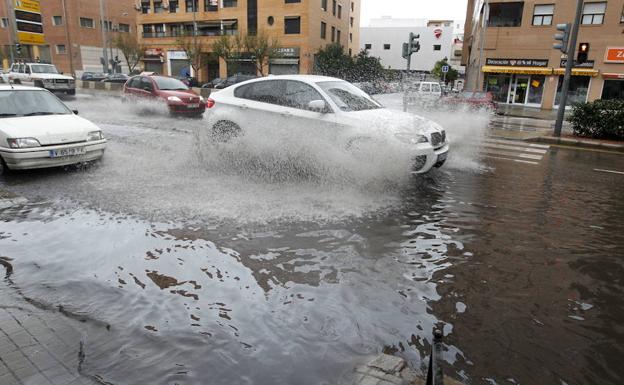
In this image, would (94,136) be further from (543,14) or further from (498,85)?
(543,14)

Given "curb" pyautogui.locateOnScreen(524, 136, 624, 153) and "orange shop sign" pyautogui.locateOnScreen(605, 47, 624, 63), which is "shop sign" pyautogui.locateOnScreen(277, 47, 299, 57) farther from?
"curb" pyautogui.locateOnScreen(524, 136, 624, 153)

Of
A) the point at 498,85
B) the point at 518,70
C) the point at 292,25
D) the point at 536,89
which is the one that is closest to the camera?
the point at 518,70

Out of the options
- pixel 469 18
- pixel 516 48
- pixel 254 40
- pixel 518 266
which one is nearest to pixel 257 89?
pixel 518 266

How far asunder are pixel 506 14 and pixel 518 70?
4225mm

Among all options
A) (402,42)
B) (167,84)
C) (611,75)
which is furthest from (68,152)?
(402,42)

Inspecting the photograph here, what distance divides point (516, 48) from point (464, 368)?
33438 millimetres

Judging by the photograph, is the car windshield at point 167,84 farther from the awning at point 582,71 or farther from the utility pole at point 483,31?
the awning at point 582,71

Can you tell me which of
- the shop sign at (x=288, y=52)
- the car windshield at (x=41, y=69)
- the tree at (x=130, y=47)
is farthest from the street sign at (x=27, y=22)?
the shop sign at (x=288, y=52)

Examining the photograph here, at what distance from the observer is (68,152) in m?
7.59

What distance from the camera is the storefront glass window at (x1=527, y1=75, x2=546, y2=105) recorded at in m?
31.1

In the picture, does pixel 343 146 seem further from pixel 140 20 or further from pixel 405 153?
pixel 140 20

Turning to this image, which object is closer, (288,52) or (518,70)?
(518,70)

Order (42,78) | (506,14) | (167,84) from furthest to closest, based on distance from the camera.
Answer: (506,14) < (42,78) < (167,84)

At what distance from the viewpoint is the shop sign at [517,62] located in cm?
3061
